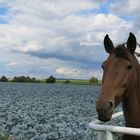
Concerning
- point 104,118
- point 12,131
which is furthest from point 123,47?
point 12,131

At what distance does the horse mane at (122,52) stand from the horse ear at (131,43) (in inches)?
3.1

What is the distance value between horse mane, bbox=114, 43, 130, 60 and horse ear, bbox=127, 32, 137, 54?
8 cm

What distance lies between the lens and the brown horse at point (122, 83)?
206 inches

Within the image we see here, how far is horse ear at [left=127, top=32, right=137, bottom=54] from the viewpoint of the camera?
5664 mm

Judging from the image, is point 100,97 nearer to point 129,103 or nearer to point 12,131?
point 129,103

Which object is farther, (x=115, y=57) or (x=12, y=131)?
(x=12, y=131)

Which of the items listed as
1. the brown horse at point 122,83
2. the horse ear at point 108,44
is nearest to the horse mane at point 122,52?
the brown horse at point 122,83

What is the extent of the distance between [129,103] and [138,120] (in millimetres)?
225

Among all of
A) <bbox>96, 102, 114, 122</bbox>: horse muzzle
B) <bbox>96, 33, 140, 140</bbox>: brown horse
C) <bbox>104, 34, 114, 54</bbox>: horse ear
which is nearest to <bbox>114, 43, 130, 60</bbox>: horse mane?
<bbox>96, 33, 140, 140</bbox>: brown horse

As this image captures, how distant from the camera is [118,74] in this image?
17.9 feet

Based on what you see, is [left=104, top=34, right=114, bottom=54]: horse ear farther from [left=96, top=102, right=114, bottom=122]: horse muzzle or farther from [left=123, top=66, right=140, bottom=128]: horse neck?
[left=96, top=102, right=114, bottom=122]: horse muzzle

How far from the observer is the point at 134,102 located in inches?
225

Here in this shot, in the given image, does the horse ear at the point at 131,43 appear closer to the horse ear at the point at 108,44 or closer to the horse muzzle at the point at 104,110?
the horse ear at the point at 108,44

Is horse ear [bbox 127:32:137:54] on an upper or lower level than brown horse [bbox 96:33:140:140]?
upper
